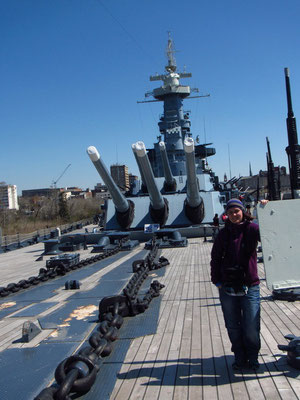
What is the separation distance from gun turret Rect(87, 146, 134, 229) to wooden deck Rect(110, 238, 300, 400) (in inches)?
305

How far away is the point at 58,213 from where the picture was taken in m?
36.1

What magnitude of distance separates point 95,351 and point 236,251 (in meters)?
1.22

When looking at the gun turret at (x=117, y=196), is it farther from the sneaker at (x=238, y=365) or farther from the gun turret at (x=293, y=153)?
the sneaker at (x=238, y=365)

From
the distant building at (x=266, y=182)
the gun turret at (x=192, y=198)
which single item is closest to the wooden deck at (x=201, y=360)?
the gun turret at (x=192, y=198)

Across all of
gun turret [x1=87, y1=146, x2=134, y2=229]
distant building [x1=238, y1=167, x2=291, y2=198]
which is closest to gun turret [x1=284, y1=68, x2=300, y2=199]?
gun turret [x1=87, y1=146, x2=134, y2=229]

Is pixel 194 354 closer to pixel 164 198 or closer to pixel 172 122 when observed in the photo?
pixel 164 198

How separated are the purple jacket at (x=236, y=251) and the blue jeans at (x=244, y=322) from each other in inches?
3.6

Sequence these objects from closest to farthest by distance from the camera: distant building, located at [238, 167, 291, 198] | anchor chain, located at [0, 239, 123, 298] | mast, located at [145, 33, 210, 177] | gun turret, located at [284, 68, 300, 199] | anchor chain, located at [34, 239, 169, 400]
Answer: anchor chain, located at [34, 239, 169, 400]
gun turret, located at [284, 68, 300, 199]
anchor chain, located at [0, 239, 123, 298]
mast, located at [145, 33, 210, 177]
distant building, located at [238, 167, 291, 198]

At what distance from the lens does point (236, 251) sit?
275 cm

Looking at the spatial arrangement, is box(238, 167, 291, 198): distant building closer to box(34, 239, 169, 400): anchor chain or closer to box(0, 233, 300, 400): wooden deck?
box(0, 233, 300, 400): wooden deck

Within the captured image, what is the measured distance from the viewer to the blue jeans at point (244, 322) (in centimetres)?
269

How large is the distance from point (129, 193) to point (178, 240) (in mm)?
6284

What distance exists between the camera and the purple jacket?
2732mm

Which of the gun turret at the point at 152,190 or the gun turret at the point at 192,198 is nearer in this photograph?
the gun turret at the point at 152,190
